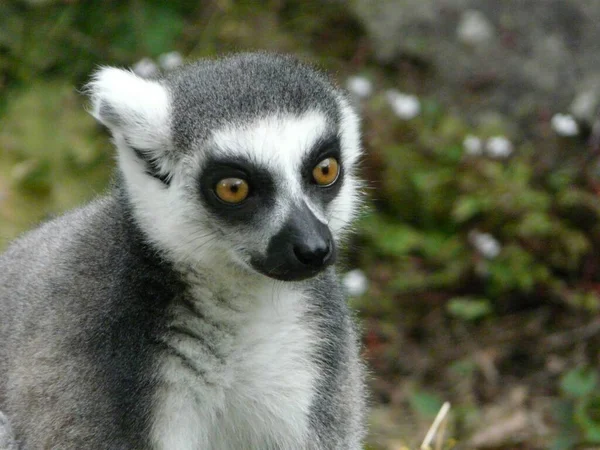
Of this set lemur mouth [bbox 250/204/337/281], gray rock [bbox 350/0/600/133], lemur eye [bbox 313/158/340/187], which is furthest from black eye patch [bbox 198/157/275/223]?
gray rock [bbox 350/0/600/133]

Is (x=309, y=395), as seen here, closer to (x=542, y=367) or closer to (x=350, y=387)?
(x=350, y=387)

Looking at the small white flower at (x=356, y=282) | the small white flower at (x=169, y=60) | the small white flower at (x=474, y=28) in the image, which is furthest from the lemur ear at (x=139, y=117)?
the small white flower at (x=474, y=28)

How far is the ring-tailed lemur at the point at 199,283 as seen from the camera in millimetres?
3607

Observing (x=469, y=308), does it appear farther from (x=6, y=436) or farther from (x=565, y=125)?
(x=6, y=436)

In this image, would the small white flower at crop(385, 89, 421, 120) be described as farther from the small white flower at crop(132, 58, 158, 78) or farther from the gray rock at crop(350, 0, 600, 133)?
the small white flower at crop(132, 58, 158, 78)

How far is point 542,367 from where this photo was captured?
7133mm

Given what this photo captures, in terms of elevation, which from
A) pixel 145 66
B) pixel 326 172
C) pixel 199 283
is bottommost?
pixel 145 66

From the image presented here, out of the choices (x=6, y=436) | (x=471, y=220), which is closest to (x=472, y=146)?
(x=471, y=220)

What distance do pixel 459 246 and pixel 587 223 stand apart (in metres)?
1.02

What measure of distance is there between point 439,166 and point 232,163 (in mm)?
4305

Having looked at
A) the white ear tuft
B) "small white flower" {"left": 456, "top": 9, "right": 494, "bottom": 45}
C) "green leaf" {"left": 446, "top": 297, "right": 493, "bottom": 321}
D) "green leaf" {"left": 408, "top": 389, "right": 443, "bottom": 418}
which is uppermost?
the white ear tuft

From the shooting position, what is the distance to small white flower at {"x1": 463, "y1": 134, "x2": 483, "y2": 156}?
7.39 m

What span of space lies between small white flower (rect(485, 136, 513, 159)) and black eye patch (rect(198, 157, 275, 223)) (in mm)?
4068

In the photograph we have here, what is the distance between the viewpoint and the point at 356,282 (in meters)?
6.94
